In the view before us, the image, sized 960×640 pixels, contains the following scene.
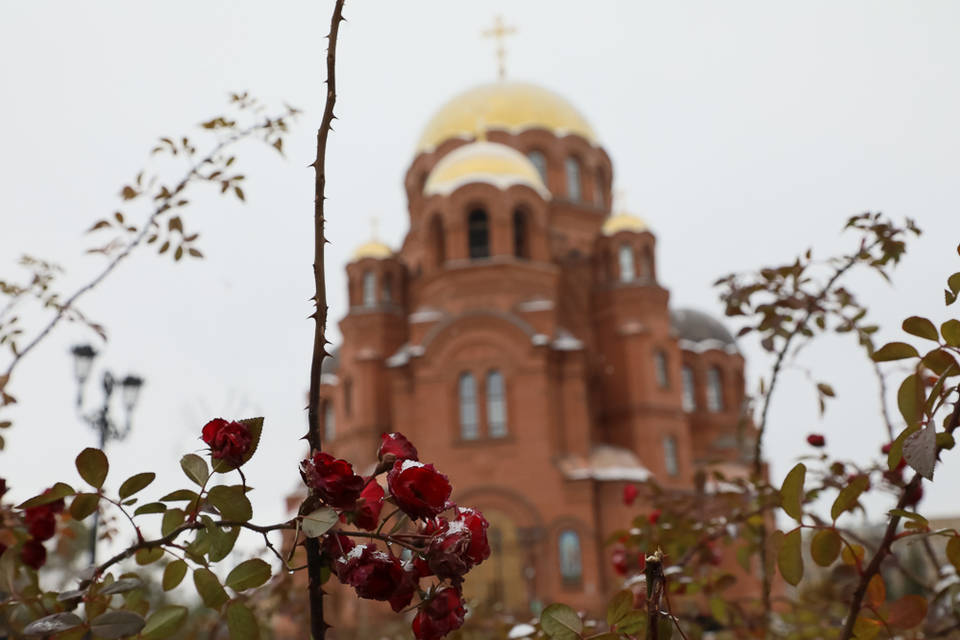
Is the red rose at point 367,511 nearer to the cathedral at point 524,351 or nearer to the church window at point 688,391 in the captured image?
the cathedral at point 524,351

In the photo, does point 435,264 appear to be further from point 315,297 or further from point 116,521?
point 315,297

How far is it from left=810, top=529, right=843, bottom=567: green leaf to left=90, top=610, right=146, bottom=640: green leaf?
123 cm

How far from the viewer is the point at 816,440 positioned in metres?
3.50

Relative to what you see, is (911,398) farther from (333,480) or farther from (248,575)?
(248,575)

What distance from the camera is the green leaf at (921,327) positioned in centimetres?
164

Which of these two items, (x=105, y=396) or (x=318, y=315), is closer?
(x=318, y=315)

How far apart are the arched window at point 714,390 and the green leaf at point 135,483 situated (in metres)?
27.7

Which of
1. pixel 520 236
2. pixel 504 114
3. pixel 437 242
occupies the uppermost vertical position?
pixel 504 114

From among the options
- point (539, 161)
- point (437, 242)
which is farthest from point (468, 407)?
point (539, 161)

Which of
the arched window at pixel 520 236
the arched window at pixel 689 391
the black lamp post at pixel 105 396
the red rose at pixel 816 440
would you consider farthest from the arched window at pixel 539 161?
the red rose at pixel 816 440

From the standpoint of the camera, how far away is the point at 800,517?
62.8 inches

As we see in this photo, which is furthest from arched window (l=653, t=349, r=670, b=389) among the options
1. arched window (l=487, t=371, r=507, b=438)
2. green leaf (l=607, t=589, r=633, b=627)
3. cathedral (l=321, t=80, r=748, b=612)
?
green leaf (l=607, t=589, r=633, b=627)

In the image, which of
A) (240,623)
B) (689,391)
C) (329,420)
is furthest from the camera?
(689,391)

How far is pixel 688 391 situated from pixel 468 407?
443 inches
